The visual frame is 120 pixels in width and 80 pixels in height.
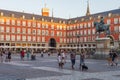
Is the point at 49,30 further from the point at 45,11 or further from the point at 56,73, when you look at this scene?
the point at 56,73

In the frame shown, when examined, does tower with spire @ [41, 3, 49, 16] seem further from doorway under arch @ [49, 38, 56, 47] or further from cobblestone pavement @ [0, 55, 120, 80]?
cobblestone pavement @ [0, 55, 120, 80]

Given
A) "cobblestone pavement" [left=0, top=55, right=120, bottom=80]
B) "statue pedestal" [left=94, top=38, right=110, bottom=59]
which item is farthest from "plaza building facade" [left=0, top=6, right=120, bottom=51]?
"cobblestone pavement" [left=0, top=55, right=120, bottom=80]

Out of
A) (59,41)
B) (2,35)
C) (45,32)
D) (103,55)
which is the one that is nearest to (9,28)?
(2,35)

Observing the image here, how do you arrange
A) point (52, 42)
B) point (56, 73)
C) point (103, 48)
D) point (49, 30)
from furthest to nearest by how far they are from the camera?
point (52, 42) < point (49, 30) < point (103, 48) < point (56, 73)

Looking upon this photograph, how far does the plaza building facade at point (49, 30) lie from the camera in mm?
90750

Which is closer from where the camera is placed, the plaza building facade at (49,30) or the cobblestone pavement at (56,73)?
the cobblestone pavement at (56,73)

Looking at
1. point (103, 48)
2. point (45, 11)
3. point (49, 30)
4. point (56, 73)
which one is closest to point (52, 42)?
point (49, 30)

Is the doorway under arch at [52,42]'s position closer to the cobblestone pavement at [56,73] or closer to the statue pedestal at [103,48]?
the statue pedestal at [103,48]

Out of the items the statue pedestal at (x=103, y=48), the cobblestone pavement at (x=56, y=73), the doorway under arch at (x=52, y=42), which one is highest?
the doorway under arch at (x=52, y=42)

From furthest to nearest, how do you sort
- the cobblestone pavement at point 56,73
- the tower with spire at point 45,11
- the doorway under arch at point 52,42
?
the tower with spire at point 45,11, the doorway under arch at point 52,42, the cobblestone pavement at point 56,73

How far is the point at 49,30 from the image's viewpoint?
106500 millimetres

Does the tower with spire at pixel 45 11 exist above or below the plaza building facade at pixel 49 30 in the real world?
above

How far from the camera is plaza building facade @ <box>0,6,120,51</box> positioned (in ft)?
298

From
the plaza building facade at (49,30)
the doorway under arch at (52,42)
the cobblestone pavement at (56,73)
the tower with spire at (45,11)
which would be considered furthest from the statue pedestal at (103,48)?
the tower with spire at (45,11)
